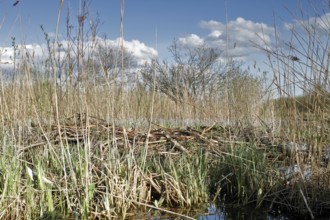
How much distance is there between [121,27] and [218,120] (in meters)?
3.10

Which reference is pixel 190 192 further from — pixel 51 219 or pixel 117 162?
pixel 51 219

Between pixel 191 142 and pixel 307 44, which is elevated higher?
pixel 307 44

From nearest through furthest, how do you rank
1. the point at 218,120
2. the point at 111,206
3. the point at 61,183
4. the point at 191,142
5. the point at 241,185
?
1. the point at 111,206
2. the point at 61,183
3. the point at 241,185
4. the point at 191,142
5. the point at 218,120

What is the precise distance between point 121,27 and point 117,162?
88 centimetres

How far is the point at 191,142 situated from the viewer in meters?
3.83

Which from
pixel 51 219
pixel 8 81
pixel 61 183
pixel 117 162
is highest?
pixel 8 81

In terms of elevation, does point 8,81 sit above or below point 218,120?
above

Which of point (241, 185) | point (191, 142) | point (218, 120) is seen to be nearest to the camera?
point (241, 185)

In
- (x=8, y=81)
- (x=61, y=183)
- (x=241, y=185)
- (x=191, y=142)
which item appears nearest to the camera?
(x=61, y=183)

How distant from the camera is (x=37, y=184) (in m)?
2.25

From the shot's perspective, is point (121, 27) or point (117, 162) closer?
point (121, 27)

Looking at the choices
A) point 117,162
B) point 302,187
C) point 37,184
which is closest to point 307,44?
point 302,187

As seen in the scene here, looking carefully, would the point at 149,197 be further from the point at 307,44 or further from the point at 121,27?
the point at 307,44

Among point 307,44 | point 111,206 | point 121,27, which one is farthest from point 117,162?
point 307,44
